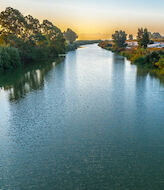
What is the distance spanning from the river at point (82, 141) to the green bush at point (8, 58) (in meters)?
25.7

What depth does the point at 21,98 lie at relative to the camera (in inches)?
1005

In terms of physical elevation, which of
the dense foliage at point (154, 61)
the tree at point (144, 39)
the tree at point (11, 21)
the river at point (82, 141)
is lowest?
the river at point (82, 141)

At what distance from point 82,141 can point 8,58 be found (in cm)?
4309

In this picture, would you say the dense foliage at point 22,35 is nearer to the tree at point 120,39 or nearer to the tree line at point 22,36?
the tree line at point 22,36

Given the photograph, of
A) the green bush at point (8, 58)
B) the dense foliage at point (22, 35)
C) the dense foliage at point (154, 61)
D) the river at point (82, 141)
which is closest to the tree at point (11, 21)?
the dense foliage at point (22, 35)

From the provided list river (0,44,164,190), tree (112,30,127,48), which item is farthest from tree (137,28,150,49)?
river (0,44,164,190)

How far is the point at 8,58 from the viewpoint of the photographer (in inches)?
2019

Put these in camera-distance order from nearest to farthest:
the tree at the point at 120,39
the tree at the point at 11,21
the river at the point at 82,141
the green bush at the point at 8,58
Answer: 1. the river at the point at 82,141
2. the green bush at the point at 8,58
3. the tree at the point at 11,21
4. the tree at the point at 120,39

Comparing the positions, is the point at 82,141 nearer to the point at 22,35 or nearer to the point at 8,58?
the point at 8,58

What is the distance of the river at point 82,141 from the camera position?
1051 centimetres

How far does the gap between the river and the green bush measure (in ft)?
84.2

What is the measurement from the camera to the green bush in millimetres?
49691

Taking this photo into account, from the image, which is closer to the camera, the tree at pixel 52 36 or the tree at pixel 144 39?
the tree at pixel 144 39

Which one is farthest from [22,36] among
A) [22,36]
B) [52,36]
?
[52,36]
